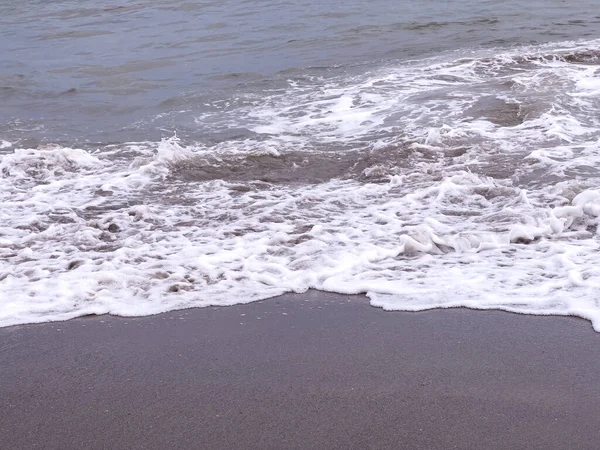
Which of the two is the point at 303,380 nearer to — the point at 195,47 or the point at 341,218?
the point at 341,218

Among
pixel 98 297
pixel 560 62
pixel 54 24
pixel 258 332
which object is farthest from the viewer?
pixel 54 24

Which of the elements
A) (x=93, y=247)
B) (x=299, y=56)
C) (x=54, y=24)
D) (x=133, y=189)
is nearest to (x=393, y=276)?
(x=93, y=247)

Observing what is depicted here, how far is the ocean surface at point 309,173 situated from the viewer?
445cm

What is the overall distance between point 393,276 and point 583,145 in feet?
10.5

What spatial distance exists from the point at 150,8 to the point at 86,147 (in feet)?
38.4

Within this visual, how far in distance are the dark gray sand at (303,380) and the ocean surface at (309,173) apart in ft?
0.72

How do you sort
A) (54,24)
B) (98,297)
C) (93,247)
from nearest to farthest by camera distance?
1. (98,297)
2. (93,247)
3. (54,24)

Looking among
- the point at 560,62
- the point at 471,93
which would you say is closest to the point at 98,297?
the point at 471,93

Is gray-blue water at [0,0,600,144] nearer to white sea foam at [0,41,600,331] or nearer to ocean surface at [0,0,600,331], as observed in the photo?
ocean surface at [0,0,600,331]

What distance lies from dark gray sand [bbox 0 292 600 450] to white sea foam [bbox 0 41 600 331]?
0.71ft

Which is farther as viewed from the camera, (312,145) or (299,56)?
(299,56)

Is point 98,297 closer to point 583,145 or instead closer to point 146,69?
point 583,145

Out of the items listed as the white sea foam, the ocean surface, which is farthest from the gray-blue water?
the white sea foam

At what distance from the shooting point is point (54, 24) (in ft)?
57.6
